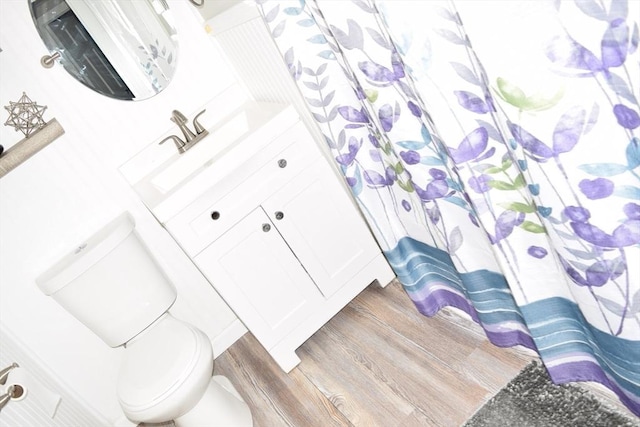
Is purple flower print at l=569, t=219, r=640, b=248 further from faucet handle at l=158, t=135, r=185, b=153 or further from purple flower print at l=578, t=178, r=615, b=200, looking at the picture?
faucet handle at l=158, t=135, r=185, b=153

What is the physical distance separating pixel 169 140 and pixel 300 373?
1.13m

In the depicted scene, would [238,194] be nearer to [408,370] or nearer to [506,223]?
[408,370]

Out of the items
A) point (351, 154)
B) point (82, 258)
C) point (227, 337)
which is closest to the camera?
point (351, 154)

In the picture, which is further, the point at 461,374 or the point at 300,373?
the point at 300,373

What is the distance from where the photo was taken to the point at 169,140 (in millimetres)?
2150

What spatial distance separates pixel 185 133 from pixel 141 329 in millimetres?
814

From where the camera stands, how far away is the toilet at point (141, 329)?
1660 millimetres

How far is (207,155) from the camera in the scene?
6.55 feet

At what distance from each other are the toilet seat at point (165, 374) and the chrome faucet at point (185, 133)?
2.44 feet

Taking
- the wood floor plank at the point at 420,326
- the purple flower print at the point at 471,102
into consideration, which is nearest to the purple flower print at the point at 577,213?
the purple flower print at the point at 471,102

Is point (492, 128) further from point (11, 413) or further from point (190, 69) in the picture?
point (11, 413)

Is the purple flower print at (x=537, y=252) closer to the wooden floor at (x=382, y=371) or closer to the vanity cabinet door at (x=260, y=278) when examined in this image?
the wooden floor at (x=382, y=371)

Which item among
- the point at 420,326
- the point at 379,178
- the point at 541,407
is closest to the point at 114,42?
the point at 379,178

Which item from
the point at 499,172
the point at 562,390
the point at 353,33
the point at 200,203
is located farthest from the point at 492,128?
the point at 200,203
